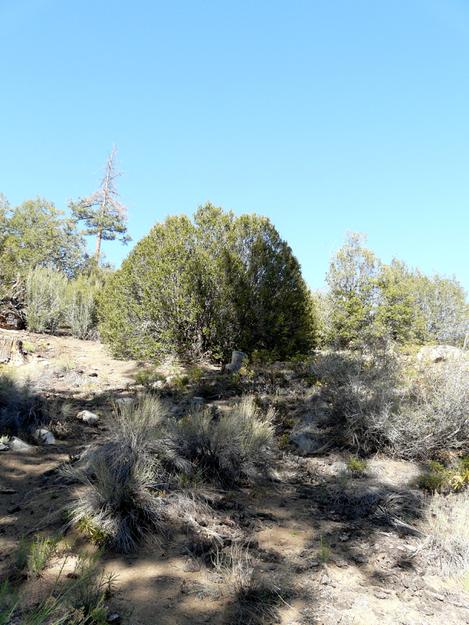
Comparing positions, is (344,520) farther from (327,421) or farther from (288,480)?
(327,421)

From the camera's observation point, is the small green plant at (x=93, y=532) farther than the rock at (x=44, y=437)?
No

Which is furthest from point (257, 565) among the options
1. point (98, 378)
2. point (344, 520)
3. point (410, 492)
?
point (98, 378)

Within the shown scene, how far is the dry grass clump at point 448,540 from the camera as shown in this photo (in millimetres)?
2728

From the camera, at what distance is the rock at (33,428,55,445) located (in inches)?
177

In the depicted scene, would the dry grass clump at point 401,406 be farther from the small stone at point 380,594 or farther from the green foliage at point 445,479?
the small stone at point 380,594

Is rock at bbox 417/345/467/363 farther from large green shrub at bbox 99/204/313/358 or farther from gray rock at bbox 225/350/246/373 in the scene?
gray rock at bbox 225/350/246/373

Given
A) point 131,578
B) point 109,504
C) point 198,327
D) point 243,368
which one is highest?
point 198,327

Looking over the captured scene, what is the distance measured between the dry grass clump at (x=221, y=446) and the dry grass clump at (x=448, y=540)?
149cm

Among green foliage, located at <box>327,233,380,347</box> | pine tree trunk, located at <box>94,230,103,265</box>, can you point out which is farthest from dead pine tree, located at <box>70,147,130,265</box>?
green foliage, located at <box>327,233,380,347</box>

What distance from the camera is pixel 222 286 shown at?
8172mm

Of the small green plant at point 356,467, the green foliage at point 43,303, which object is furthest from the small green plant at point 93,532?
the green foliage at point 43,303

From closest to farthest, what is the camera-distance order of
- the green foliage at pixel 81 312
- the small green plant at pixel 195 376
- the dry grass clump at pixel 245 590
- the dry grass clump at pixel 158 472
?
the dry grass clump at pixel 245 590 < the dry grass clump at pixel 158 472 < the small green plant at pixel 195 376 < the green foliage at pixel 81 312

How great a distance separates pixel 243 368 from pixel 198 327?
5.96 ft

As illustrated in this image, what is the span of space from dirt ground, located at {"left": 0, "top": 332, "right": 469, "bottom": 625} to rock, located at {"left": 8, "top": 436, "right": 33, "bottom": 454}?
0.05 m
